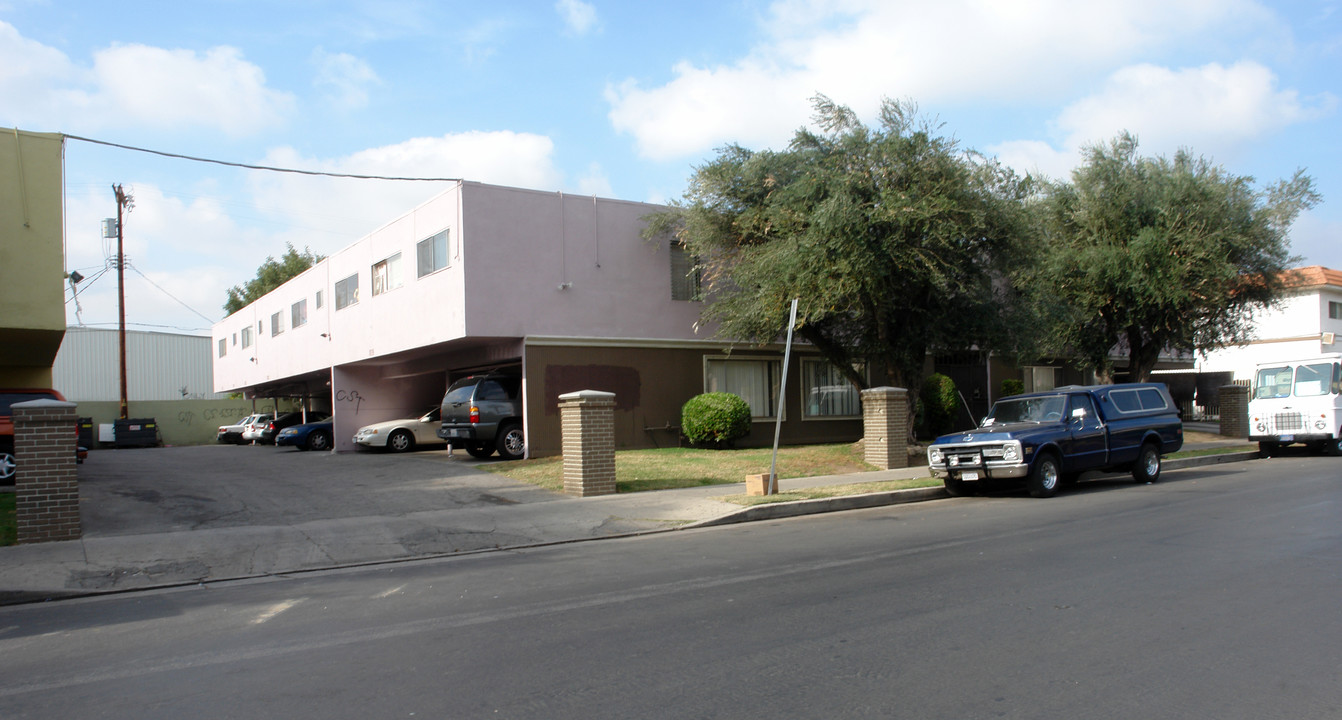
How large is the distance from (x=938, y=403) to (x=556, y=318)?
11113 millimetres

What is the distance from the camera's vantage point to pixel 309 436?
2731 cm

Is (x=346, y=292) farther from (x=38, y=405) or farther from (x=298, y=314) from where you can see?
(x=38, y=405)

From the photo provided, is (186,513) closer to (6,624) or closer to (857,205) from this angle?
(6,624)

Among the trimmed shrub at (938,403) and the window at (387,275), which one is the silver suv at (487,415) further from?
the trimmed shrub at (938,403)

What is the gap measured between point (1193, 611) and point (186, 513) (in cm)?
1263

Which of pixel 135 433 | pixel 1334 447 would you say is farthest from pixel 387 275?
pixel 1334 447

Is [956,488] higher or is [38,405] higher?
[38,405]

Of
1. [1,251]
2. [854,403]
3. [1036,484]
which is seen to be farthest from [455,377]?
[1036,484]

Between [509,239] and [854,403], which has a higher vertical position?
[509,239]

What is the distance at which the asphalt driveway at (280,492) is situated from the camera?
40.5 feet

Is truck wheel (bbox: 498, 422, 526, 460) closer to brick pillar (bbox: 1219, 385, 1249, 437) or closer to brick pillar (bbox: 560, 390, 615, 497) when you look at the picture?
brick pillar (bbox: 560, 390, 615, 497)

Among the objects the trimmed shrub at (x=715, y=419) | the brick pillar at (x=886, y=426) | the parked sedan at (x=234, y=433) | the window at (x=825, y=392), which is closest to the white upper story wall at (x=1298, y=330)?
the window at (x=825, y=392)

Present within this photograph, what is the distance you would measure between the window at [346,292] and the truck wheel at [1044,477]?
63.7 ft

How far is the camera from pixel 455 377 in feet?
85.6
